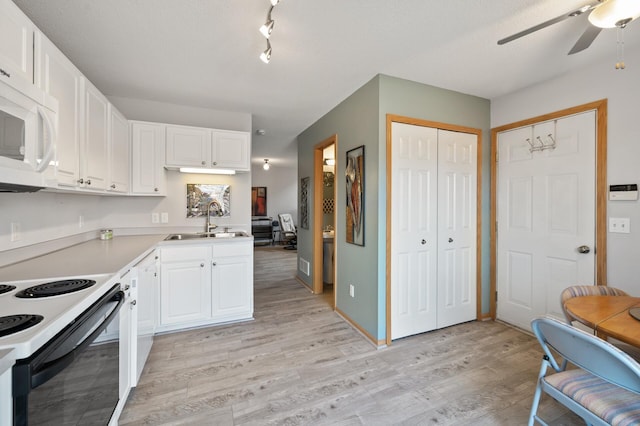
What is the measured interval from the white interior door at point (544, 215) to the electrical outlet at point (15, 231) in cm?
410

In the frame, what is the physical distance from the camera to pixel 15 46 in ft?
4.00

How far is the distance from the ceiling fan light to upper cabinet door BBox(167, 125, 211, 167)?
3139 mm

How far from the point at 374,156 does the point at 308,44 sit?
3.54 ft

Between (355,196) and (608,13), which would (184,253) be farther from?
(608,13)

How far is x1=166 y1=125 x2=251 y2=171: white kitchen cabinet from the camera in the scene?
287cm

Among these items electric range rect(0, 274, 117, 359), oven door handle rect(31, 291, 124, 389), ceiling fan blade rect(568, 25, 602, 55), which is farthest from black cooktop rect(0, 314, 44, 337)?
ceiling fan blade rect(568, 25, 602, 55)

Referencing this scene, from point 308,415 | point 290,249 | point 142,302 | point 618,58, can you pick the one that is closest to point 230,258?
point 142,302

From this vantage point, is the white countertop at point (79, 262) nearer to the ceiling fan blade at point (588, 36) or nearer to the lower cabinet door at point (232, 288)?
the lower cabinet door at point (232, 288)

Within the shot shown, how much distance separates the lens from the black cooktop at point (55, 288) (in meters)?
1.11

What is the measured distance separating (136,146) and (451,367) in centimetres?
360

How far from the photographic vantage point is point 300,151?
461cm

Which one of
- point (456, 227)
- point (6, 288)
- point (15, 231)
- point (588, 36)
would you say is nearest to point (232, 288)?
point (15, 231)

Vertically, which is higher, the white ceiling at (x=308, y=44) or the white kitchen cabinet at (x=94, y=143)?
the white ceiling at (x=308, y=44)

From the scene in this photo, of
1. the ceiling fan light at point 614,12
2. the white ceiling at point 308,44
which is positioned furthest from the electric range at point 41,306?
the ceiling fan light at point 614,12
